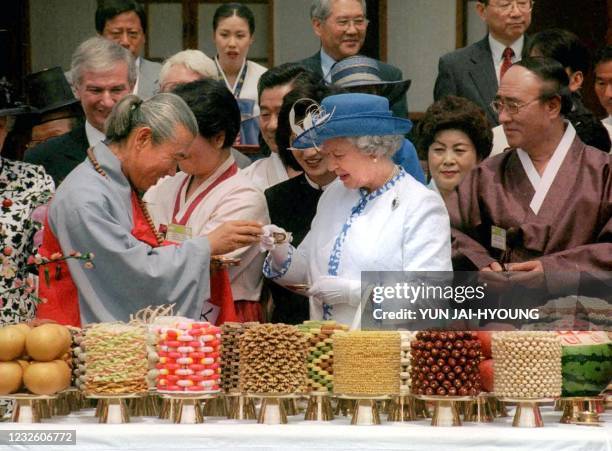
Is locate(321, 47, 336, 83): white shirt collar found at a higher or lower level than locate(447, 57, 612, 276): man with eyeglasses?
higher

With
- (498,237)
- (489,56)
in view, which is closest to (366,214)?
(498,237)

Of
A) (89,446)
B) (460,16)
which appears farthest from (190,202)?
(460,16)

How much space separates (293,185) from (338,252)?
29.4 inches

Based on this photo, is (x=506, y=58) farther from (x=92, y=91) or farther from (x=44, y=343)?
(x=44, y=343)

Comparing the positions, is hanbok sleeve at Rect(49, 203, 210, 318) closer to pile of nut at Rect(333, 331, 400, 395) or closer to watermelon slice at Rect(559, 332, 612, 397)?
pile of nut at Rect(333, 331, 400, 395)

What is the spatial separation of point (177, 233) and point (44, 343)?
3.08ft

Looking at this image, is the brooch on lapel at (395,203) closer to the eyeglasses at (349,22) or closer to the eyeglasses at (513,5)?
the eyeglasses at (349,22)

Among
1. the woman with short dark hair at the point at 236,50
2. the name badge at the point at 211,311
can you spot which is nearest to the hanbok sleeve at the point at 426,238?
the name badge at the point at 211,311

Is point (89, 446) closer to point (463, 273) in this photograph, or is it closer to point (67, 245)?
point (67, 245)

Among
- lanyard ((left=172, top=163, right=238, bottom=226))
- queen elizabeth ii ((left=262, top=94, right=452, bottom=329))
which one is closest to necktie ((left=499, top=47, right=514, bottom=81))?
lanyard ((left=172, top=163, right=238, bottom=226))

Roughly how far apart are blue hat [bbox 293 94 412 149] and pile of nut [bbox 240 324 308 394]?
0.79 metres

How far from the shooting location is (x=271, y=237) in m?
3.96

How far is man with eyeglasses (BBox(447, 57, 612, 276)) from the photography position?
14.1 feet

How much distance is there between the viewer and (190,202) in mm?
4312
